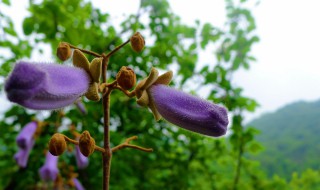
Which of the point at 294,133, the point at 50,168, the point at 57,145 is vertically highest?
the point at 294,133

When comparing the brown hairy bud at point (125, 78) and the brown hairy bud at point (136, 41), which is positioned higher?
the brown hairy bud at point (136, 41)

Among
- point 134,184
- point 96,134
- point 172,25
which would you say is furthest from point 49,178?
point 172,25

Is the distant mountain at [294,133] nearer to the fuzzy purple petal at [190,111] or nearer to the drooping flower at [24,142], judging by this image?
the drooping flower at [24,142]

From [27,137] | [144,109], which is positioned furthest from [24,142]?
[144,109]

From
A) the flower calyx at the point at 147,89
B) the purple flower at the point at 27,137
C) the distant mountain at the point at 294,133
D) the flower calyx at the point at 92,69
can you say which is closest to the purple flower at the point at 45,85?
the flower calyx at the point at 92,69

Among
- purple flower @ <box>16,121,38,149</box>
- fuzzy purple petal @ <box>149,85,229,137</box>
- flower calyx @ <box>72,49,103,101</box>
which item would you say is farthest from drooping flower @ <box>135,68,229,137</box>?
purple flower @ <box>16,121,38,149</box>

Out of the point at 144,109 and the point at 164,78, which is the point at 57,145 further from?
the point at 144,109
